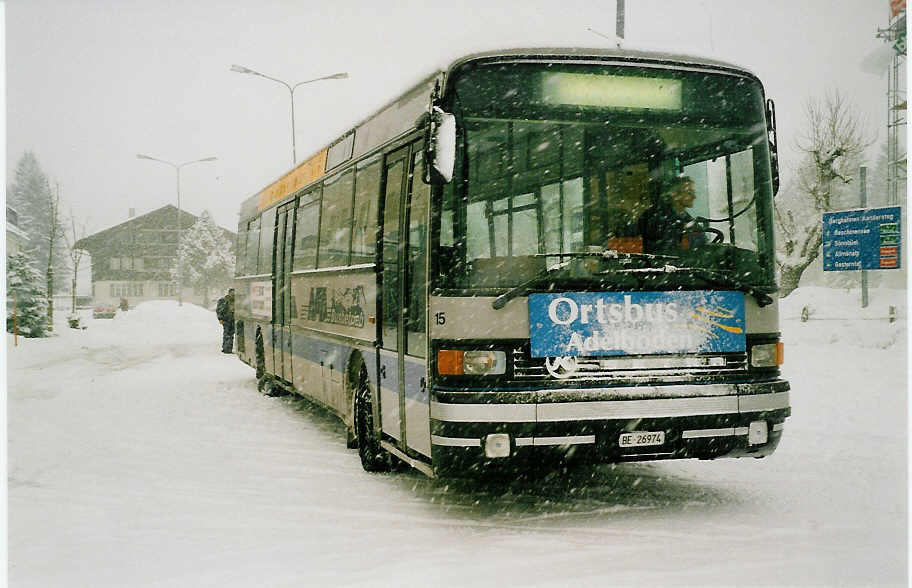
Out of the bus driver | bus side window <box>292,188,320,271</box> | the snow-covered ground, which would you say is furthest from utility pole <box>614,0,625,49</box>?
the bus driver

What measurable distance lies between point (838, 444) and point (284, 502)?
5633mm

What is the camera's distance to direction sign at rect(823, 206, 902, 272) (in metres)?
22.2

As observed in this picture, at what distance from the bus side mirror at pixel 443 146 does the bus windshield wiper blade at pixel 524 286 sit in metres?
0.83

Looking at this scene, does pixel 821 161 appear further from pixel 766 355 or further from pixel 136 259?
pixel 136 259

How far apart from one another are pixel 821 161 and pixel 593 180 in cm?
2969

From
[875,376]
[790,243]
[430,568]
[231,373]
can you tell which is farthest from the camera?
[790,243]

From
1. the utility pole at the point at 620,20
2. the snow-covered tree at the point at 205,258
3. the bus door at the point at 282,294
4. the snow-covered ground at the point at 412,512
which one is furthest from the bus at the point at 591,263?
the snow-covered tree at the point at 205,258

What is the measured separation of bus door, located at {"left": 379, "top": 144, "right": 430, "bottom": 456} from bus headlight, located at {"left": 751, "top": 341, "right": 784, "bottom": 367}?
2301 mm

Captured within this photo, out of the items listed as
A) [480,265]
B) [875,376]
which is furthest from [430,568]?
[875,376]

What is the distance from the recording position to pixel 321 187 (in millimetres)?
11430

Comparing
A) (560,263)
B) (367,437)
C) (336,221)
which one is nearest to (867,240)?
(336,221)

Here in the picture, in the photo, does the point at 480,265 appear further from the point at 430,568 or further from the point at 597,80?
the point at 430,568

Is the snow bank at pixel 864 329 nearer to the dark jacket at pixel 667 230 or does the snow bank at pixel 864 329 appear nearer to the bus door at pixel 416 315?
the dark jacket at pixel 667 230

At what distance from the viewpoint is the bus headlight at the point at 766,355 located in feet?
23.8
